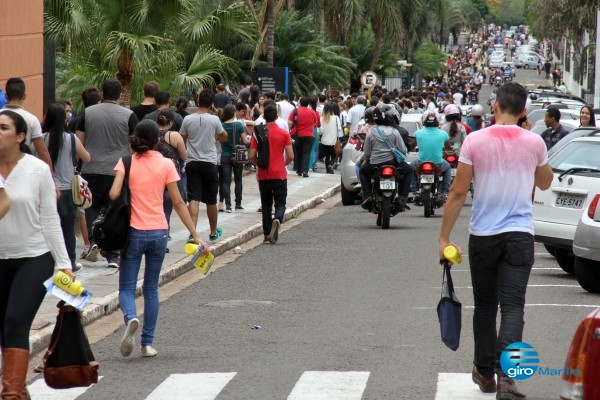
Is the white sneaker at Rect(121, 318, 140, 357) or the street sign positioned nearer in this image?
the white sneaker at Rect(121, 318, 140, 357)

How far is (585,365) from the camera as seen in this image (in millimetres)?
4746

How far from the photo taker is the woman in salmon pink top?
377 inches

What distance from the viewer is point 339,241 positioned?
17828 millimetres

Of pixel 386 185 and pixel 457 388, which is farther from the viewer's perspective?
pixel 386 185

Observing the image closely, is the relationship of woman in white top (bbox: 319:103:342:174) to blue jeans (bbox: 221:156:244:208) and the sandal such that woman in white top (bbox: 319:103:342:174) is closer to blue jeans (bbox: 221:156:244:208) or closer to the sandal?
blue jeans (bbox: 221:156:244:208)

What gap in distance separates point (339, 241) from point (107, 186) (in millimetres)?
4640

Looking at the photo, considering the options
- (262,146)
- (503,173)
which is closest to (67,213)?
(262,146)

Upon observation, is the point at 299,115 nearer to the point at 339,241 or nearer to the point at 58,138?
the point at 339,241

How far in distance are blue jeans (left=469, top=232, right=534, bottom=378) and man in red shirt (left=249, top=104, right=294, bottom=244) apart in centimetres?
959

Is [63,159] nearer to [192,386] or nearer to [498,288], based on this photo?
[192,386]

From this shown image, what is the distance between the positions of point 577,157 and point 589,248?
236 cm

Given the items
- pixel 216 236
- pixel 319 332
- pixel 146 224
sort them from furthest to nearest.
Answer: pixel 216 236 → pixel 319 332 → pixel 146 224

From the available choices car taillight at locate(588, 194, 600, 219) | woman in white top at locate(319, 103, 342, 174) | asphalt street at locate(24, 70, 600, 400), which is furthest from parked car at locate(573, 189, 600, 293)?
woman in white top at locate(319, 103, 342, 174)

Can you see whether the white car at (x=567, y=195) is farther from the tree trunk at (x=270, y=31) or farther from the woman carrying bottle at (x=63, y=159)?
the tree trunk at (x=270, y=31)
